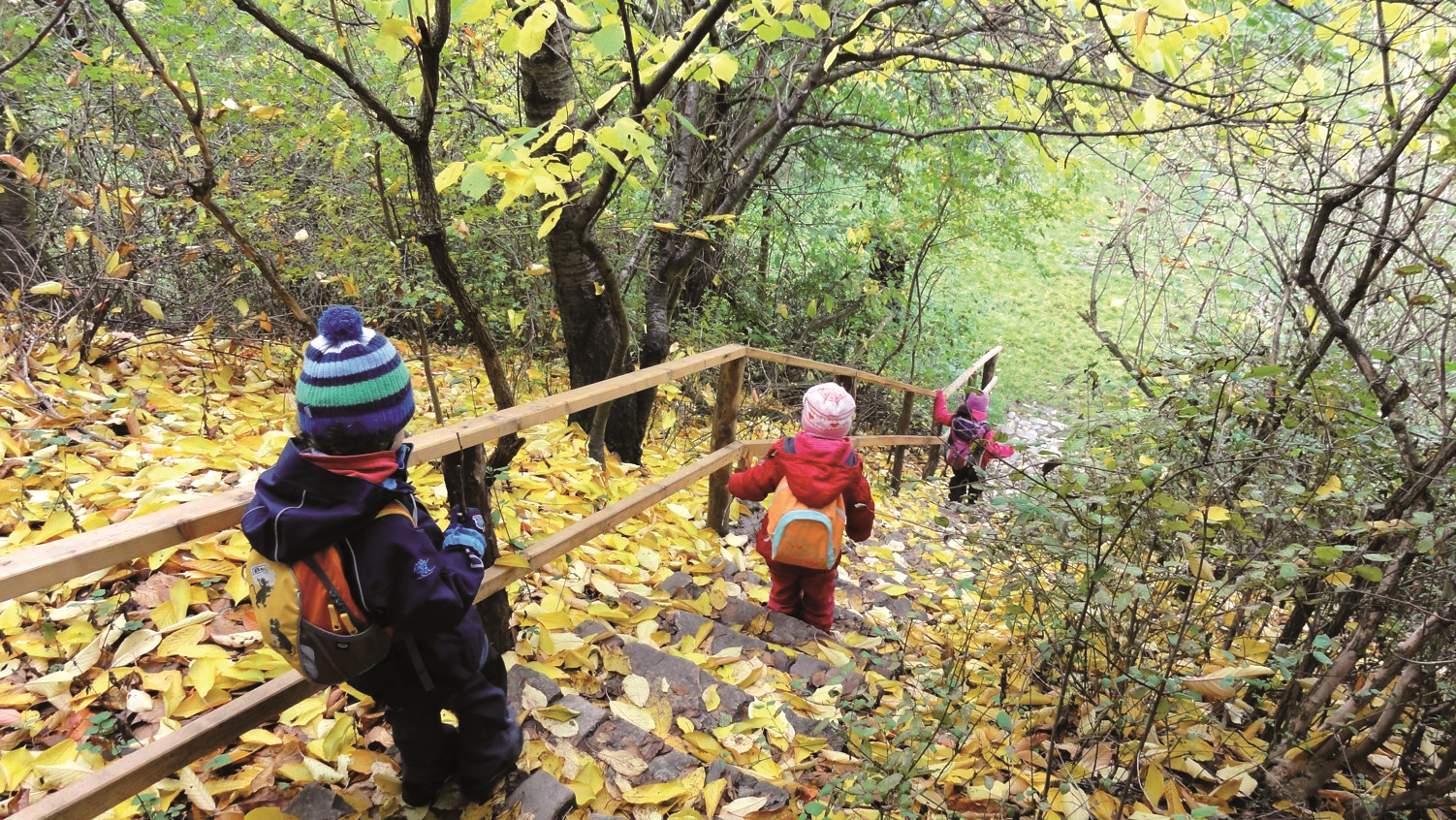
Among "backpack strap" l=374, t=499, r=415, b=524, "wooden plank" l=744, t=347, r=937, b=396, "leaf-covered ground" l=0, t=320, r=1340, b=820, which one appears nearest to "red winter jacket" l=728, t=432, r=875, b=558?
"leaf-covered ground" l=0, t=320, r=1340, b=820

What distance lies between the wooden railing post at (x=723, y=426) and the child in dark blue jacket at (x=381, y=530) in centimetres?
233

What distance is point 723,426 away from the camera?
4.25 metres

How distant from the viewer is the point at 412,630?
168 cm

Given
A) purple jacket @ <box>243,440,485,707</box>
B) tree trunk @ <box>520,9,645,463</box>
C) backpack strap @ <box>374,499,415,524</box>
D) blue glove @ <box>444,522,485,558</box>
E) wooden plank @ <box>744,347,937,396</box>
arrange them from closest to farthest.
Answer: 1. purple jacket @ <box>243,440,485,707</box>
2. backpack strap @ <box>374,499,415,524</box>
3. blue glove @ <box>444,522,485,558</box>
4. tree trunk @ <box>520,9,645,463</box>
5. wooden plank @ <box>744,347,937,396</box>

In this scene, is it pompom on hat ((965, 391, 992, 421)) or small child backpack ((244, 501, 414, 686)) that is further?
pompom on hat ((965, 391, 992, 421))

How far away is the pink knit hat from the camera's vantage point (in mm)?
3330

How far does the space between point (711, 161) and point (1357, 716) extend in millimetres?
5966

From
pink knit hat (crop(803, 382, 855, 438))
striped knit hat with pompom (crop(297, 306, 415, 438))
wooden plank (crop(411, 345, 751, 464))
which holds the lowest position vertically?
pink knit hat (crop(803, 382, 855, 438))

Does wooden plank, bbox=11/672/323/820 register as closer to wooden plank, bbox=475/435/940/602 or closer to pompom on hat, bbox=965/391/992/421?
wooden plank, bbox=475/435/940/602

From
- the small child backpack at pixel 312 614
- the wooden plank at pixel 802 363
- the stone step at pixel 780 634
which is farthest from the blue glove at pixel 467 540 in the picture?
the wooden plank at pixel 802 363

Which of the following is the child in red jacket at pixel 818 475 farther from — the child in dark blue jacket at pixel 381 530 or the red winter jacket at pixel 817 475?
the child in dark blue jacket at pixel 381 530

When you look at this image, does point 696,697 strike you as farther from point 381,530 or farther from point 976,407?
point 976,407

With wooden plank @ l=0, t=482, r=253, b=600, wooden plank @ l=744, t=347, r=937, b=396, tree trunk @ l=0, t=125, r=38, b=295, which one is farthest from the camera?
tree trunk @ l=0, t=125, r=38, b=295

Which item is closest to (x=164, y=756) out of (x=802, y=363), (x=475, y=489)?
(x=475, y=489)
